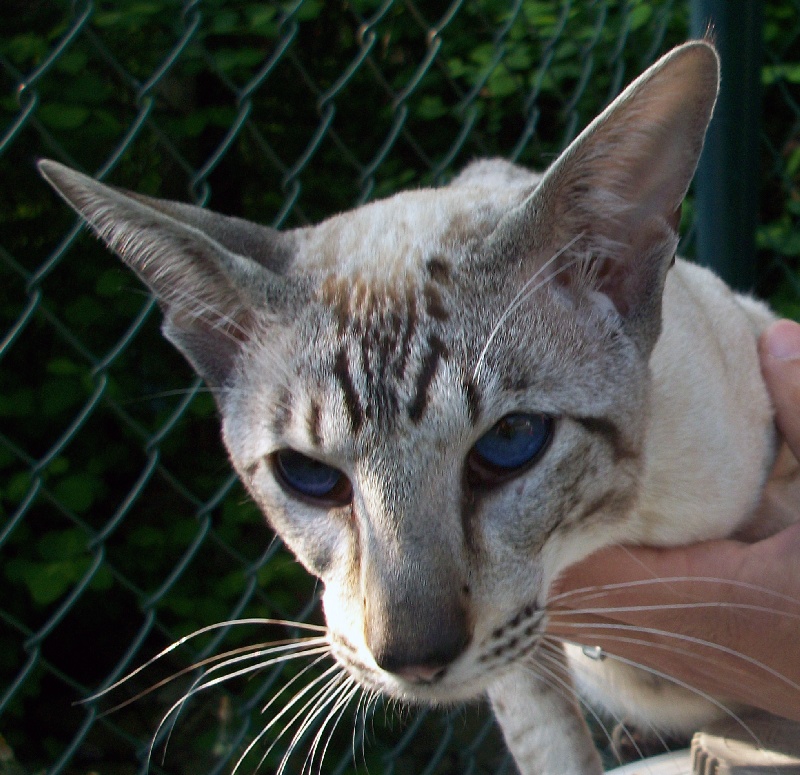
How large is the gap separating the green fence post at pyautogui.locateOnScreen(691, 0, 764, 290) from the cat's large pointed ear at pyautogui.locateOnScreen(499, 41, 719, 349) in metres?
1.66

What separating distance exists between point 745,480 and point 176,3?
246 cm

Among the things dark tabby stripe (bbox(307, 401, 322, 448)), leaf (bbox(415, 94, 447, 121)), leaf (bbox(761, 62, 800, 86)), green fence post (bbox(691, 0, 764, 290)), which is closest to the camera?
dark tabby stripe (bbox(307, 401, 322, 448))

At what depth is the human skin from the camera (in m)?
1.73

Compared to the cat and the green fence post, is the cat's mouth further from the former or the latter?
the green fence post

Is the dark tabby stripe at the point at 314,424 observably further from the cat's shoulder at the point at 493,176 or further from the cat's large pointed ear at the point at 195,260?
the cat's shoulder at the point at 493,176

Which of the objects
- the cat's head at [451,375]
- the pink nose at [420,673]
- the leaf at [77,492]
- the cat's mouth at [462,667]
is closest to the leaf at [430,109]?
the leaf at [77,492]

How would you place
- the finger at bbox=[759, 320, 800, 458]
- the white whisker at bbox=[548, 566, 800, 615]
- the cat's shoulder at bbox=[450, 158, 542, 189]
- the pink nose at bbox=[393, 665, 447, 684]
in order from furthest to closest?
the cat's shoulder at bbox=[450, 158, 542, 189] → the finger at bbox=[759, 320, 800, 458] → the white whisker at bbox=[548, 566, 800, 615] → the pink nose at bbox=[393, 665, 447, 684]

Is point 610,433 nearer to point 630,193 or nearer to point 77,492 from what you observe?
point 630,193

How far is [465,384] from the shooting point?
1.42m

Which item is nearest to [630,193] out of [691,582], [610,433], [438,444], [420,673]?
[610,433]

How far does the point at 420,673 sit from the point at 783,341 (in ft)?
4.13

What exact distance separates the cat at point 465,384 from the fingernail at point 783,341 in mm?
272

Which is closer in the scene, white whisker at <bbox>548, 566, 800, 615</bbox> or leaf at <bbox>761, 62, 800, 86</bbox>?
white whisker at <bbox>548, 566, 800, 615</bbox>

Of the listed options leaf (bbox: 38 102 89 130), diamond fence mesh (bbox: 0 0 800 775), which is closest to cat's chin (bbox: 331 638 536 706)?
diamond fence mesh (bbox: 0 0 800 775)
